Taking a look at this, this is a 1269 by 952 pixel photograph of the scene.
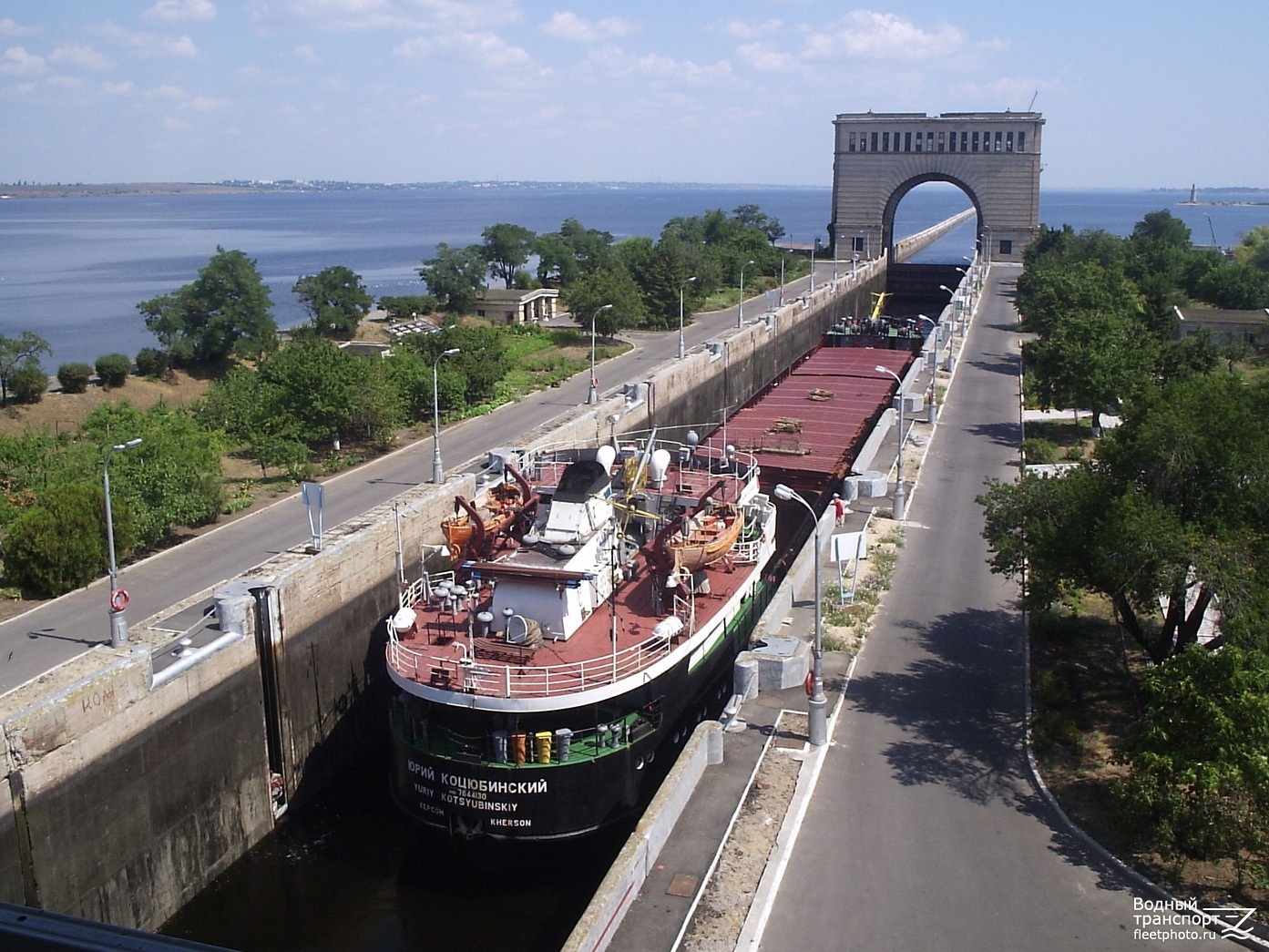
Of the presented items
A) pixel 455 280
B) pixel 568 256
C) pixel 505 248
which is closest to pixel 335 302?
pixel 455 280

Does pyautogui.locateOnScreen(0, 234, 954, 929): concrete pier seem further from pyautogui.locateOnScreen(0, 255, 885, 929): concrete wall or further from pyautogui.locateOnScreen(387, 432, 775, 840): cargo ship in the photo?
pyautogui.locateOnScreen(387, 432, 775, 840): cargo ship

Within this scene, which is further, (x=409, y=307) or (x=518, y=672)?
(x=409, y=307)

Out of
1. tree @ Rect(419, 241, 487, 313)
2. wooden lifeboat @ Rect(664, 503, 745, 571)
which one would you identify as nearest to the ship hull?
wooden lifeboat @ Rect(664, 503, 745, 571)

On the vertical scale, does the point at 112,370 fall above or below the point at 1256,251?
below

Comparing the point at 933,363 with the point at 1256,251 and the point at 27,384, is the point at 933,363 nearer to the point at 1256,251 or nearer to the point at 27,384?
the point at 27,384

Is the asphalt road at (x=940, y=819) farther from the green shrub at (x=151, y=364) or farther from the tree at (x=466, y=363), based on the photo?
the green shrub at (x=151, y=364)

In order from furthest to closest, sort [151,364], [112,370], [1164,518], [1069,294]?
[151,364] → [1069,294] → [112,370] → [1164,518]

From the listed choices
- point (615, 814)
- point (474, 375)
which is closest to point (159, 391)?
point (474, 375)
